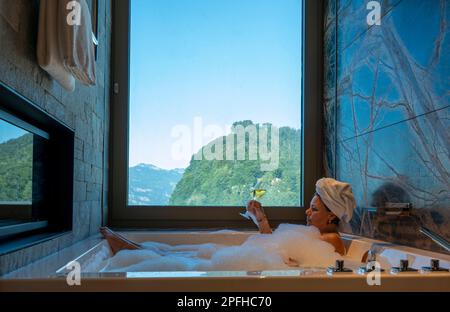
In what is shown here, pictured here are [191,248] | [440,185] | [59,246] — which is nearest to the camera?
[440,185]

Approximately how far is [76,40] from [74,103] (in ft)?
1.71

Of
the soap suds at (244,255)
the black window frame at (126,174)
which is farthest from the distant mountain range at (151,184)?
the soap suds at (244,255)

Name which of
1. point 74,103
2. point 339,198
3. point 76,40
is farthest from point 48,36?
point 339,198

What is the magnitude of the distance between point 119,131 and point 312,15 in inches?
63.6

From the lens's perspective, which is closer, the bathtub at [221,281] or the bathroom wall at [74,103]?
the bathtub at [221,281]

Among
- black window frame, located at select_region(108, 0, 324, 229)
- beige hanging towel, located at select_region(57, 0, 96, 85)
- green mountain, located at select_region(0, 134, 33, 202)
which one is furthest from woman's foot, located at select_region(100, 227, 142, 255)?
beige hanging towel, located at select_region(57, 0, 96, 85)

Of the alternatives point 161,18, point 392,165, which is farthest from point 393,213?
point 161,18

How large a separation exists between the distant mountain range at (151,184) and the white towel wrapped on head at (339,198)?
1.16 meters

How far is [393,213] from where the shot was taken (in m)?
1.96

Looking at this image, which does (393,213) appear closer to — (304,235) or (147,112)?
(304,235)

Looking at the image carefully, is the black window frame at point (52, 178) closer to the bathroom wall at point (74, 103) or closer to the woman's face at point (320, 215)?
the bathroom wall at point (74, 103)

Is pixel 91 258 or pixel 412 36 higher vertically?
pixel 412 36

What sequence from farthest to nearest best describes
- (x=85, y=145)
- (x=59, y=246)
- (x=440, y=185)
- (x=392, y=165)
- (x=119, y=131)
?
(x=119, y=131) < (x=85, y=145) < (x=392, y=165) < (x=59, y=246) < (x=440, y=185)

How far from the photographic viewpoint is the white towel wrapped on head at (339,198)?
224cm
